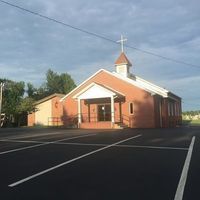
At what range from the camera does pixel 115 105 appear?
36.6 meters

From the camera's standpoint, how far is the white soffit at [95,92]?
33772 mm

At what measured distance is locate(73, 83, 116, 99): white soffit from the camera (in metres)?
33.8

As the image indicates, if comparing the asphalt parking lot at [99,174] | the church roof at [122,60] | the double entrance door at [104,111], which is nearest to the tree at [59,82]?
the church roof at [122,60]

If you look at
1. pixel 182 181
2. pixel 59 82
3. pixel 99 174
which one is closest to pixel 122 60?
pixel 99 174

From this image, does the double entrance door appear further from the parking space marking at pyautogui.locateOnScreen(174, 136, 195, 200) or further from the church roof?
the parking space marking at pyautogui.locateOnScreen(174, 136, 195, 200)

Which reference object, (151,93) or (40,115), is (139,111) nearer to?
(151,93)

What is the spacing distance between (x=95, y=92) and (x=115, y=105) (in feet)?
10.5

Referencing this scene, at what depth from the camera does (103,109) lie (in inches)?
1463

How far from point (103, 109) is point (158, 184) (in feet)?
96.6

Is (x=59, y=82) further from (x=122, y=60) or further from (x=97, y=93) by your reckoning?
(x=97, y=93)

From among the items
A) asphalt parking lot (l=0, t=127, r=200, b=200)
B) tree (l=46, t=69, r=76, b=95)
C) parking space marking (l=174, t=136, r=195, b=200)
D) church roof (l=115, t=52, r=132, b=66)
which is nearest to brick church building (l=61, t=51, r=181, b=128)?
church roof (l=115, t=52, r=132, b=66)

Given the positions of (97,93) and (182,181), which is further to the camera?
(97,93)

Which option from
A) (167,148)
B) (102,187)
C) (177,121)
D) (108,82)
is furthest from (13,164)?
(177,121)

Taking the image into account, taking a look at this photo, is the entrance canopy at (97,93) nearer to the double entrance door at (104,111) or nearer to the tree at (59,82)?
the double entrance door at (104,111)
